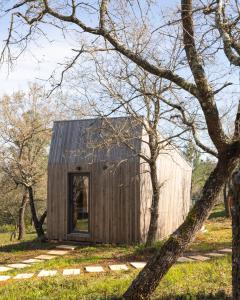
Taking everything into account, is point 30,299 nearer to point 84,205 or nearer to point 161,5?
point 161,5

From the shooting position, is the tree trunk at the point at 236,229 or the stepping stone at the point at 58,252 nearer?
the tree trunk at the point at 236,229

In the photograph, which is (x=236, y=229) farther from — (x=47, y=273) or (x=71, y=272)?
(x=47, y=273)

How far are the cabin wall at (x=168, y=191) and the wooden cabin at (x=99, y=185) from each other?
3cm

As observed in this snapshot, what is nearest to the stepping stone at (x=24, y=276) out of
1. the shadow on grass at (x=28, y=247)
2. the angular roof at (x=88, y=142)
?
the shadow on grass at (x=28, y=247)

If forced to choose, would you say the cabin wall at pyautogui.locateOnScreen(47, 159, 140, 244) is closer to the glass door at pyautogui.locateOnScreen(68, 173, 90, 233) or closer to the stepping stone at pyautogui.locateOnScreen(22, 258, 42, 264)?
the glass door at pyautogui.locateOnScreen(68, 173, 90, 233)

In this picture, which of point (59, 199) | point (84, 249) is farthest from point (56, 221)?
point (84, 249)

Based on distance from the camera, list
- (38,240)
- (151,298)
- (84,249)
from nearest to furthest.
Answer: (151,298)
(84,249)
(38,240)

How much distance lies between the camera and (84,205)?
533 inches

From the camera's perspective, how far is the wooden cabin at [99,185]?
12.7m

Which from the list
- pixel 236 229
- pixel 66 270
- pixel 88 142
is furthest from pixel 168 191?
pixel 236 229

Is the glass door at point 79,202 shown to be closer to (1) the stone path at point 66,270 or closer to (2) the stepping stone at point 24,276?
(1) the stone path at point 66,270

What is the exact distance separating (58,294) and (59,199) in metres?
8.07

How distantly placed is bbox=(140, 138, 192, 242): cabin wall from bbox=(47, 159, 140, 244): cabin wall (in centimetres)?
28

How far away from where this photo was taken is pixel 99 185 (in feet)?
43.2
